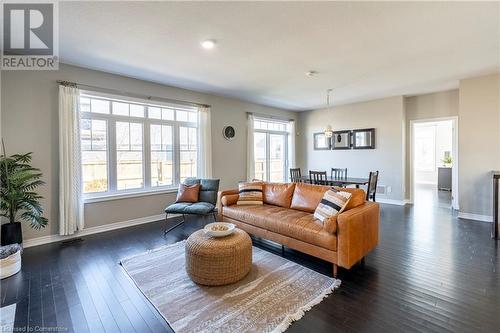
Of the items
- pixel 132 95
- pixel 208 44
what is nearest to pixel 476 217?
pixel 208 44

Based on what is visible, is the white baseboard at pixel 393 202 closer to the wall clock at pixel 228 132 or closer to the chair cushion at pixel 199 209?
the wall clock at pixel 228 132

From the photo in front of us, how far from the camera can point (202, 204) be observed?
4.07 m

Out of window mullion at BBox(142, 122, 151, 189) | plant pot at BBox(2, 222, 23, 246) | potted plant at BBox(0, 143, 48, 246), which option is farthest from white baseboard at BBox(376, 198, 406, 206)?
plant pot at BBox(2, 222, 23, 246)

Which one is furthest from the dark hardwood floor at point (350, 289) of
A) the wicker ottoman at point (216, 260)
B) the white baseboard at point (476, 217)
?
the white baseboard at point (476, 217)

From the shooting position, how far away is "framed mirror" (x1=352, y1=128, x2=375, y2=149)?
20.3 ft

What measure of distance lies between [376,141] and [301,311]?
5458mm

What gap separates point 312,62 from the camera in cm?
363

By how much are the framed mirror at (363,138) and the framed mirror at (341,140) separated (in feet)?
0.46

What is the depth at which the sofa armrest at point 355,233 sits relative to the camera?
2324 millimetres

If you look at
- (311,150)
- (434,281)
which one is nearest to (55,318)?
(434,281)

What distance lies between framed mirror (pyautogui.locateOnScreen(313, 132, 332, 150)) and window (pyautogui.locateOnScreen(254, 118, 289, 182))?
897mm

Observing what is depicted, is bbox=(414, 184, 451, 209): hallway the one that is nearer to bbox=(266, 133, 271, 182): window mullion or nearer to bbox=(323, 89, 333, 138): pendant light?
bbox=(323, 89, 333, 138): pendant light

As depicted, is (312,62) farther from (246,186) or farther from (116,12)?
(116,12)

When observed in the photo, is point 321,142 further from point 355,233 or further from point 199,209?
point 355,233
